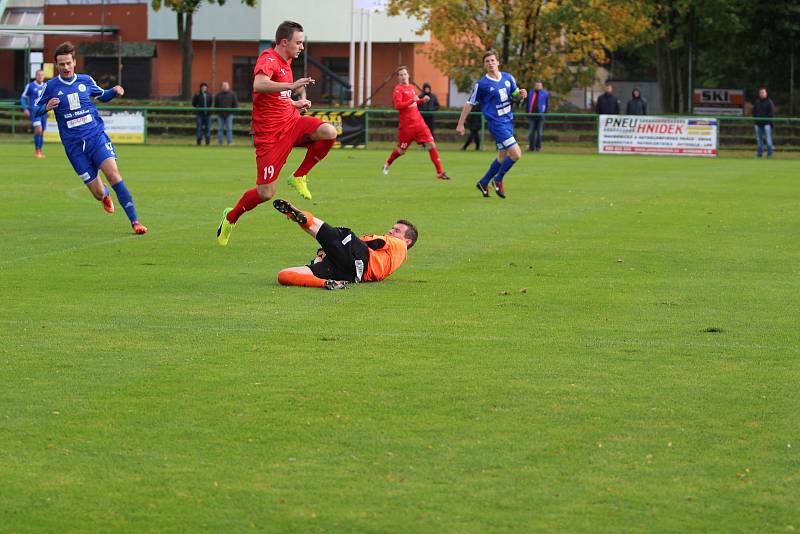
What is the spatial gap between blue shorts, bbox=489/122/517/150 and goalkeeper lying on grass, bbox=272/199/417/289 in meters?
9.38

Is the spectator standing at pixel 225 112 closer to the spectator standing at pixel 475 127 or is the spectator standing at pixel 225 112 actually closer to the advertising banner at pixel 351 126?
the advertising banner at pixel 351 126

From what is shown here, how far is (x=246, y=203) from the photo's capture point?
1304 centimetres

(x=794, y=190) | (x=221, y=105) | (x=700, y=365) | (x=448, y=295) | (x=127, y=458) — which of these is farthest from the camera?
(x=221, y=105)

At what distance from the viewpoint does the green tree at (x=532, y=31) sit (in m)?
48.6

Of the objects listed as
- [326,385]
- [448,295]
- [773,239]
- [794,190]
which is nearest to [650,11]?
[794,190]

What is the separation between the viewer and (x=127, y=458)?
5.98 metres

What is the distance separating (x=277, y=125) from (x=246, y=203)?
810 millimetres

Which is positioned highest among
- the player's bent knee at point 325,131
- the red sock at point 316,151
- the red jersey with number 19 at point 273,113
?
the red jersey with number 19 at point 273,113

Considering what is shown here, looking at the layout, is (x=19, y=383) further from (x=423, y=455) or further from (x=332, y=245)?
(x=332, y=245)

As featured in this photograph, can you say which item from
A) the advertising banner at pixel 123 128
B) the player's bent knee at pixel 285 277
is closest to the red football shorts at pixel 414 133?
the player's bent knee at pixel 285 277

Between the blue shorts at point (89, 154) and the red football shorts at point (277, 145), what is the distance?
2991mm

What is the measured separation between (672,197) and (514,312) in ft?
41.9

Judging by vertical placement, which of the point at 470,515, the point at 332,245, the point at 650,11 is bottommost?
the point at 470,515

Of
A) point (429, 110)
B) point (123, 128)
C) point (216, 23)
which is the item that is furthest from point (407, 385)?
point (216, 23)
